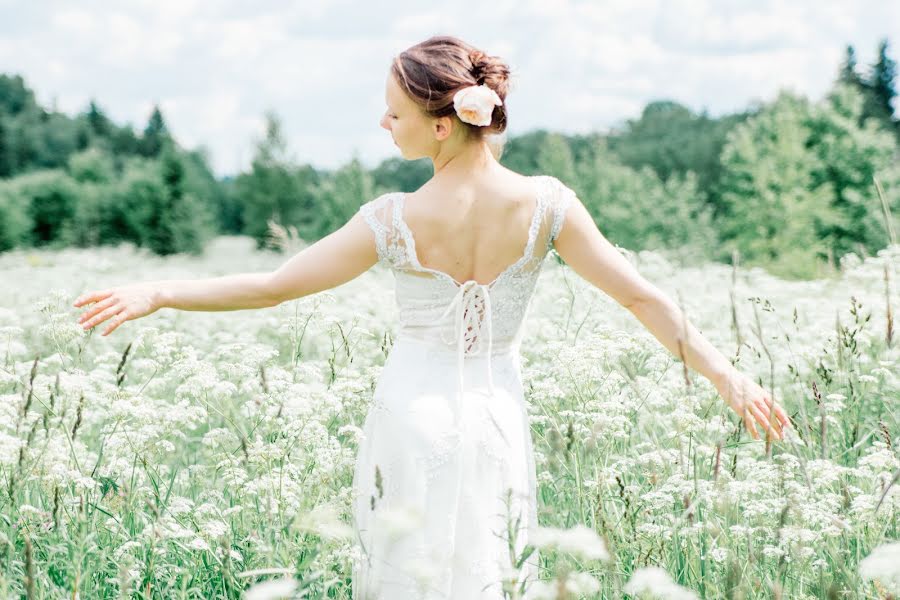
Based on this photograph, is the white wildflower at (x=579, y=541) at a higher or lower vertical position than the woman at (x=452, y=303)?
lower

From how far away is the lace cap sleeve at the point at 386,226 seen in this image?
10.1 ft

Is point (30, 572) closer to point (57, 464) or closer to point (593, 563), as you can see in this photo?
point (57, 464)

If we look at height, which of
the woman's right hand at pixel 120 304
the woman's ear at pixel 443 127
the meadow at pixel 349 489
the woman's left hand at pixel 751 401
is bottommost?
the meadow at pixel 349 489

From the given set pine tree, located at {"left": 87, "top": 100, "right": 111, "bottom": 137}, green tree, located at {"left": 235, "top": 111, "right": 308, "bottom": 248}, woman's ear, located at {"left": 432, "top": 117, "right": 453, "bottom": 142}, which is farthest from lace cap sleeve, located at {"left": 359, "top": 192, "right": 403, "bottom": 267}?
pine tree, located at {"left": 87, "top": 100, "right": 111, "bottom": 137}

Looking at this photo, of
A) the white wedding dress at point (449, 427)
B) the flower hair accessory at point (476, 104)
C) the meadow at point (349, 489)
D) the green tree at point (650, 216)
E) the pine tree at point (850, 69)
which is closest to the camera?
the meadow at point (349, 489)

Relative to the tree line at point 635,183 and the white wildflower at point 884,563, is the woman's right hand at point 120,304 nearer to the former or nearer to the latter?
the white wildflower at point 884,563

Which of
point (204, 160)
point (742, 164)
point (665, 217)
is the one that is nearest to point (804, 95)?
point (742, 164)

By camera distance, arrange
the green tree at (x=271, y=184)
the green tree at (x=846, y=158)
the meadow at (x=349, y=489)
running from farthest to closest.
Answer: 1. the green tree at (x=271, y=184)
2. the green tree at (x=846, y=158)
3. the meadow at (x=349, y=489)

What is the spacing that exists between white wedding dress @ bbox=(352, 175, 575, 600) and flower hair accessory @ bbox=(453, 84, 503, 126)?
280mm

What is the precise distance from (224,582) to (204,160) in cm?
10338

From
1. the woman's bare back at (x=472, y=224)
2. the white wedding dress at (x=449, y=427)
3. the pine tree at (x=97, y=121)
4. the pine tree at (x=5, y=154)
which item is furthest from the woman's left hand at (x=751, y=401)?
the pine tree at (x=97, y=121)

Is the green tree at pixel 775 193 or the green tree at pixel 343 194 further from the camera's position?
the green tree at pixel 343 194

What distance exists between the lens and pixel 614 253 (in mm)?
3256

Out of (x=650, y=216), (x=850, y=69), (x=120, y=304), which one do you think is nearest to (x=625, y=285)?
(x=120, y=304)
